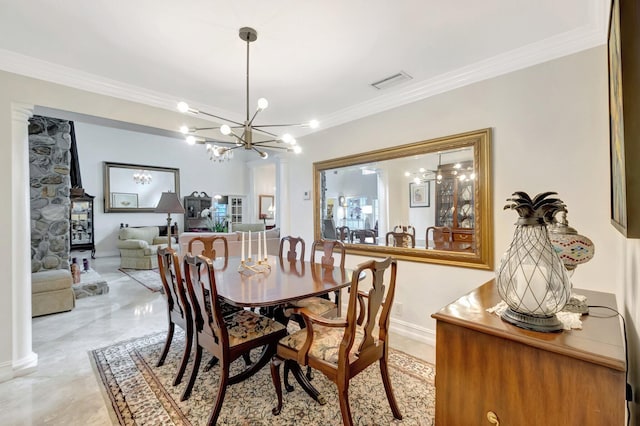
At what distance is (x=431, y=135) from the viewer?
2.75 metres

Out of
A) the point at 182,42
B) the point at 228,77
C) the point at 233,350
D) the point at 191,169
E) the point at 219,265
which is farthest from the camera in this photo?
the point at 191,169

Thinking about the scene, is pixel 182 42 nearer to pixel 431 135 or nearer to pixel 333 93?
pixel 333 93

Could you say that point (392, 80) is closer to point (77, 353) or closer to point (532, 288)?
point (532, 288)

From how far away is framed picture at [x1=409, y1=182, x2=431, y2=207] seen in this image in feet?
9.41

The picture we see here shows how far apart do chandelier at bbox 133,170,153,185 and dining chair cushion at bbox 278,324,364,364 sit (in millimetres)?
8249

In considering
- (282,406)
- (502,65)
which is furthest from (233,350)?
(502,65)

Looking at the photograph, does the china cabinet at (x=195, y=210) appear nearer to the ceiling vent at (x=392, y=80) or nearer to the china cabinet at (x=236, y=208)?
the china cabinet at (x=236, y=208)

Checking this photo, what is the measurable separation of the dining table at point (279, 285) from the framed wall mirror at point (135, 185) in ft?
22.5

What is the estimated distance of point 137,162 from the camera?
8.16 meters

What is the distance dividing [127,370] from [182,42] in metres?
2.59

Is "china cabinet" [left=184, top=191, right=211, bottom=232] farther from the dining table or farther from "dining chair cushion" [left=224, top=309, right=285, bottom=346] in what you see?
"dining chair cushion" [left=224, top=309, right=285, bottom=346]

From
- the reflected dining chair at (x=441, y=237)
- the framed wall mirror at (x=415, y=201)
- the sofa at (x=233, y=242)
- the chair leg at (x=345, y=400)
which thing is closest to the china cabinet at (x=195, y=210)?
the sofa at (x=233, y=242)

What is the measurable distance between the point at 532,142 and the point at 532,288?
1.73m

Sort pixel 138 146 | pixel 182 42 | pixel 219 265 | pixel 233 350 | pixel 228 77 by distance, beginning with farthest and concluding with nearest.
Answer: pixel 138 146 → pixel 219 265 → pixel 228 77 → pixel 182 42 → pixel 233 350
